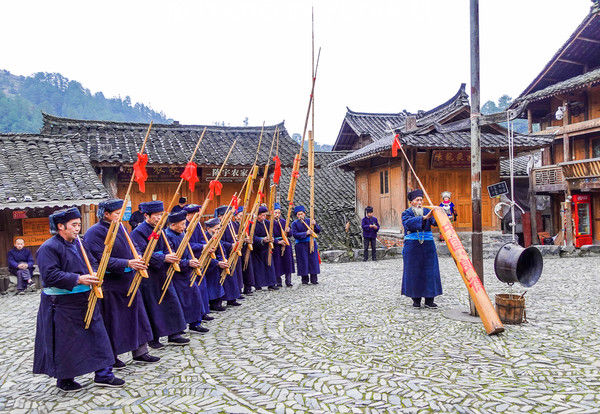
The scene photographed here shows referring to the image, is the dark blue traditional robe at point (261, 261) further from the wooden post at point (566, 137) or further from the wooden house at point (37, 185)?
the wooden post at point (566, 137)

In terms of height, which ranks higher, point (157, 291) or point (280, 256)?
point (280, 256)

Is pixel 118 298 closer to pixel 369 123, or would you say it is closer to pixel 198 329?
pixel 198 329

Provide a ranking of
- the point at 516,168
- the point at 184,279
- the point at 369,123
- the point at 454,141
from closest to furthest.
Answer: the point at 184,279
the point at 454,141
the point at 516,168
the point at 369,123

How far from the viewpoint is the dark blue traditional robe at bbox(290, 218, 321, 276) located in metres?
9.48

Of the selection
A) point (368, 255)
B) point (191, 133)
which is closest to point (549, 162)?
point (368, 255)

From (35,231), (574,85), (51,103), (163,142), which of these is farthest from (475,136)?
(51,103)

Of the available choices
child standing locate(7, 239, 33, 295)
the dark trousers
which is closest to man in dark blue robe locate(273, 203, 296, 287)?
the dark trousers

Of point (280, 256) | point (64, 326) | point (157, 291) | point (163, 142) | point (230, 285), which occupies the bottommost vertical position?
point (230, 285)

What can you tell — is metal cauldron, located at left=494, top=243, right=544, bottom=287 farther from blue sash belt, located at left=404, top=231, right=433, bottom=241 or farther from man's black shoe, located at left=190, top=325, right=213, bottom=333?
man's black shoe, located at left=190, top=325, right=213, bottom=333

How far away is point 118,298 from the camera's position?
4.55 m

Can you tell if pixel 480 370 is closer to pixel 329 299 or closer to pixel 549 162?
pixel 329 299

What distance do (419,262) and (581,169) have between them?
564 inches

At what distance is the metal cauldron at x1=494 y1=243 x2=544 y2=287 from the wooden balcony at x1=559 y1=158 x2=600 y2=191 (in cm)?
1327

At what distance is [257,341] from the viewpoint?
5.36 m
